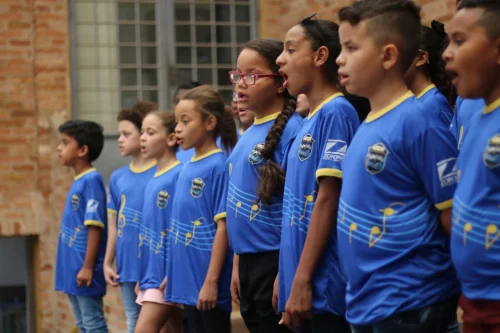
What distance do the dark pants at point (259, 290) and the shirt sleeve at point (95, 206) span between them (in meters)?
2.54

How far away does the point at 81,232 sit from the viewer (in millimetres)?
6273

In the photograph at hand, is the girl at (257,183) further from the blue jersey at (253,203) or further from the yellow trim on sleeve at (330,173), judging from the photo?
the yellow trim on sleeve at (330,173)

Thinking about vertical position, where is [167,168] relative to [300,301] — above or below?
above

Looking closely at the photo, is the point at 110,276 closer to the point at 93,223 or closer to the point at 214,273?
the point at 93,223

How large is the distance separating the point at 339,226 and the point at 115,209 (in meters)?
3.37

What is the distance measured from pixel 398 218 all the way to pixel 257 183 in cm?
116

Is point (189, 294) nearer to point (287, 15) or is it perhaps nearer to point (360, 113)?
point (360, 113)

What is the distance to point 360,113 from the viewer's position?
13.0 ft

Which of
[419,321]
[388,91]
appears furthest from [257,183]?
[419,321]

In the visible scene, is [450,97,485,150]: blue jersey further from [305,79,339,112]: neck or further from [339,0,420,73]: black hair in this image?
[305,79,339,112]: neck

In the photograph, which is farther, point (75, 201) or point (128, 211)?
point (75, 201)

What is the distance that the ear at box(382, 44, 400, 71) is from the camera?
9.21 ft

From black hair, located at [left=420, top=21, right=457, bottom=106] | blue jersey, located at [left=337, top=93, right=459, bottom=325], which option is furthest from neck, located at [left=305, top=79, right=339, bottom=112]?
blue jersey, located at [left=337, top=93, right=459, bottom=325]

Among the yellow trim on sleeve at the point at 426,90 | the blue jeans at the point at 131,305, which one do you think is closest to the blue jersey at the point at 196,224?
the blue jeans at the point at 131,305
